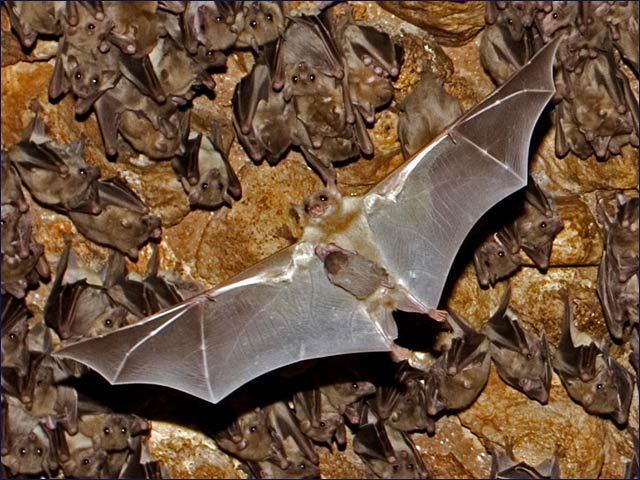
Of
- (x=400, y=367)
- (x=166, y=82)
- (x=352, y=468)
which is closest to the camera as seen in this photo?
(x=166, y=82)

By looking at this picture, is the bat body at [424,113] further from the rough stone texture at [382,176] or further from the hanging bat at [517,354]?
the hanging bat at [517,354]

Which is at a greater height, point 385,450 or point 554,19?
point 554,19

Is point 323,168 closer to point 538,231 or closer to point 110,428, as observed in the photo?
point 538,231

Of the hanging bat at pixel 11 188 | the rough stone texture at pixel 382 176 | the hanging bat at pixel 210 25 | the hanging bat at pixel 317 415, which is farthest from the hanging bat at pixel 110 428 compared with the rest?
the hanging bat at pixel 210 25

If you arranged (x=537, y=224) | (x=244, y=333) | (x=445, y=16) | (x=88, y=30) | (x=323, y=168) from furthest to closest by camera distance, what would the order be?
(x=537, y=224) → (x=445, y=16) → (x=88, y=30) → (x=323, y=168) → (x=244, y=333)

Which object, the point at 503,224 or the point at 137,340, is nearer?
the point at 137,340

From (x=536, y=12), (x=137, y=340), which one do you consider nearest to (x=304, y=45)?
(x=536, y=12)

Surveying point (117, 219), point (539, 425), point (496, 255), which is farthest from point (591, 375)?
point (117, 219)

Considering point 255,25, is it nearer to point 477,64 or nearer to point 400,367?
point 477,64
